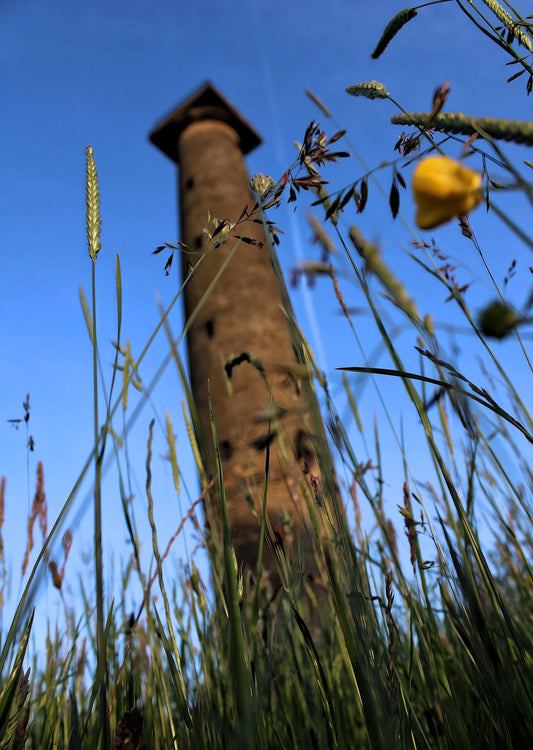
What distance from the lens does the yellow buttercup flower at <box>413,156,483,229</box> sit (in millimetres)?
301

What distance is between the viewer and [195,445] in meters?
0.83

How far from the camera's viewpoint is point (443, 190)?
0.99ft

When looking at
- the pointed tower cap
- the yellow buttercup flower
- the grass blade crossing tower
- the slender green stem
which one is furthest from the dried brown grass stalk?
the pointed tower cap

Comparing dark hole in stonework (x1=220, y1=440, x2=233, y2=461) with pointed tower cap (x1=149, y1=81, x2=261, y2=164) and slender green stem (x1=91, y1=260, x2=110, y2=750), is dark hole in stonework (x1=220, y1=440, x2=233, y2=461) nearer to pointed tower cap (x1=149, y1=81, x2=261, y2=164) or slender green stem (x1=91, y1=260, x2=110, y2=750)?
slender green stem (x1=91, y1=260, x2=110, y2=750)

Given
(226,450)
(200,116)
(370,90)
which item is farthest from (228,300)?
(370,90)

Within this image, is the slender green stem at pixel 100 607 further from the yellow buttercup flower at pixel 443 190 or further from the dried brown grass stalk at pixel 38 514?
the dried brown grass stalk at pixel 38 514

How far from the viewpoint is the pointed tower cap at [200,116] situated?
5.21m

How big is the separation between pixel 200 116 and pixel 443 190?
5460 mm

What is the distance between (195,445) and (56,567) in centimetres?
40

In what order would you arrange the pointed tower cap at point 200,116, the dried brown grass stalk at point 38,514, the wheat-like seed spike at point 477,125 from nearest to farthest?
1. the wheat-like seed spike at point 477,125
2. the dried brown grass stalk at point 38,514
3. the pointed tower cap at point 200,116

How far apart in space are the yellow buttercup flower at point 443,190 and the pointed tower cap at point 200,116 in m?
5.44

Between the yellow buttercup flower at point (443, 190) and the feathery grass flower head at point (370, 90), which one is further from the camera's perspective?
the feathery grass flower head at point (370, 90)

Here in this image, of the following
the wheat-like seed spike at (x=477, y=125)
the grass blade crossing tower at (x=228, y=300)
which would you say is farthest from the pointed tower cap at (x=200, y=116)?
the wheat-like seed spike at (x=477, y=125)

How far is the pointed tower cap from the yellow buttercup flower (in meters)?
5.44
